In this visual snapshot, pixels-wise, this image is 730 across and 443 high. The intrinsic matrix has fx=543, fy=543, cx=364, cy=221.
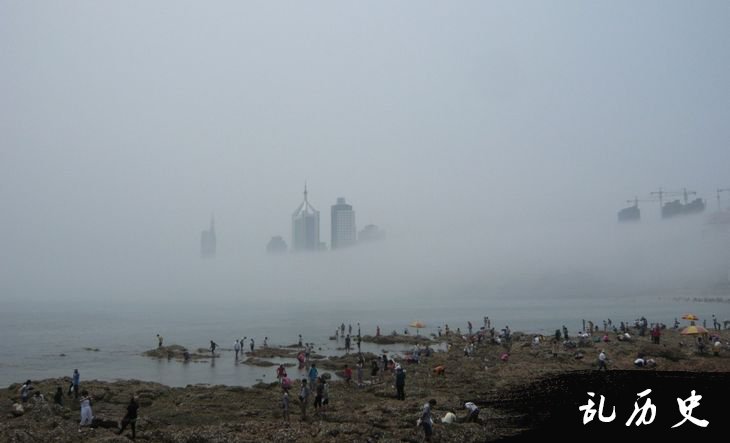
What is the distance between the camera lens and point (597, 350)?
4431 cm

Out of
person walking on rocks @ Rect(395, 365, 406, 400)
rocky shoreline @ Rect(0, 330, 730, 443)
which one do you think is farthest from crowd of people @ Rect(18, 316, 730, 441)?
rocky shoreline @ Rect(0, 330, 730, 443)

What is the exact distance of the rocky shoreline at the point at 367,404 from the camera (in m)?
21.4

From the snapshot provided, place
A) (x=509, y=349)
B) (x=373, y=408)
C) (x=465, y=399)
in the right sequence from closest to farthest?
(x=373, y=408), (x=465, y=399), (x=509, y=349)

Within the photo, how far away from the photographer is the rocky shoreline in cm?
2136

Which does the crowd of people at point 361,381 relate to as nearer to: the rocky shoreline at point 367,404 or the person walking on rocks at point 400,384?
the person walking on rocks at point 400,384

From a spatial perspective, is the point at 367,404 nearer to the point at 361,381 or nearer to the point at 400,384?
the point at 400,384

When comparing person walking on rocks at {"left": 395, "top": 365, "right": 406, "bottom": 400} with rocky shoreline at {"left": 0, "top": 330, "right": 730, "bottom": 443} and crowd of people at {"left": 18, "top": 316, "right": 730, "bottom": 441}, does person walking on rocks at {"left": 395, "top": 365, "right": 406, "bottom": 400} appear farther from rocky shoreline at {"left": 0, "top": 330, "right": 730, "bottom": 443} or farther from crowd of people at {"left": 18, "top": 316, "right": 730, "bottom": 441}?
rocky shoreline at {"left": 0, "top": 330, "right": 730, "bottom": 443}

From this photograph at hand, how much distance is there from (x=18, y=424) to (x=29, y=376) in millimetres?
28224

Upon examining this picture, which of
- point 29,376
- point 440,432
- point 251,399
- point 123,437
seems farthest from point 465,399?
point 29,376

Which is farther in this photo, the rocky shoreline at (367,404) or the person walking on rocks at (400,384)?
the person walking on rocks at (400,384)

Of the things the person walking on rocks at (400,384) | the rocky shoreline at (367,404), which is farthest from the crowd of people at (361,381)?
the rocky shoreline at (367,404)

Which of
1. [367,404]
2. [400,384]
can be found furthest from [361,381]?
[367,404]

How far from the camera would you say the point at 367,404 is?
1087 inches

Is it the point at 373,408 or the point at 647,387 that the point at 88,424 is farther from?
the point at 647,387
